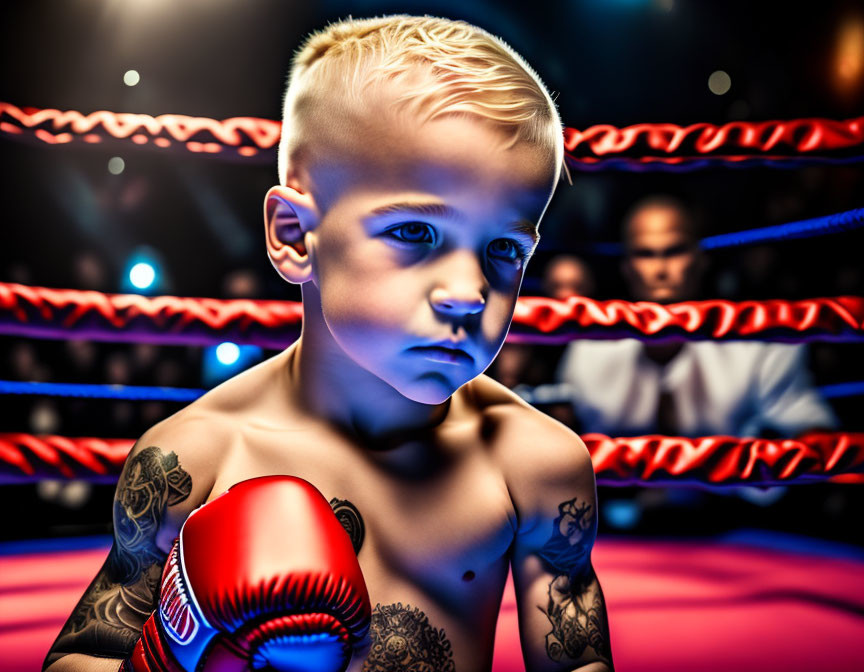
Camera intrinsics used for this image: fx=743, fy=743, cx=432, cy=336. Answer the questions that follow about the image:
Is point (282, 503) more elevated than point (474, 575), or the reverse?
point (282, 503)

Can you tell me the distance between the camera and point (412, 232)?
0.63 meters

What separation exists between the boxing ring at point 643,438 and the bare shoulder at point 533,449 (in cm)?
28

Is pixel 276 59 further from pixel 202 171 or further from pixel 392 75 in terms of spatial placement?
pixel 392 75

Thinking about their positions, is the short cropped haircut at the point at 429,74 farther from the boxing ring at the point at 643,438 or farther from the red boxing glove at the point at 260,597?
the boxing ring at the point at 643,438

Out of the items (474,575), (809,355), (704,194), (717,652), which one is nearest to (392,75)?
(474,575)

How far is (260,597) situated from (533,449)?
0.36 m

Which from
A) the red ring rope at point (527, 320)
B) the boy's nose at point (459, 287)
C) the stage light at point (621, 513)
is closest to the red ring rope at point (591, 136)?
the red ring rope at point (527, 320)

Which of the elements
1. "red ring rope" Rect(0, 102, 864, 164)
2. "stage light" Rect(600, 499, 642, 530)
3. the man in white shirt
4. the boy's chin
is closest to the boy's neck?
the boy's chin

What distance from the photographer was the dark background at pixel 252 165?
203cm

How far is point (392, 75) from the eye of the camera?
2.12ft

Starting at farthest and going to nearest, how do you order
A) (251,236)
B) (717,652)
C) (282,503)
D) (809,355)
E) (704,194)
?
(704,194)
(251,236)
(809,355)
(717,652)
(282,503)

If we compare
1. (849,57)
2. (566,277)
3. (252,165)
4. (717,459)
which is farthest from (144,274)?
(849,57)

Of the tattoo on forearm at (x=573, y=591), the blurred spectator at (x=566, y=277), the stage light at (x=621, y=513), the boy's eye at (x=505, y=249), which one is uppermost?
the boy's eye at (x=505, y=249)

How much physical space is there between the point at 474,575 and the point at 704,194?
2042 millimetres
